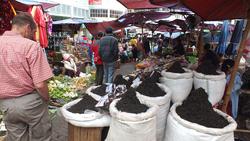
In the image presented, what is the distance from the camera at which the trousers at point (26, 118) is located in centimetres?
268

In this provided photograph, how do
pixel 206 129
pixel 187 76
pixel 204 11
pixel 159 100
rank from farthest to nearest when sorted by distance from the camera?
1. pixel 204 11
2. pixel 187 76
3. pixel 159 100
4. pixel 206 129

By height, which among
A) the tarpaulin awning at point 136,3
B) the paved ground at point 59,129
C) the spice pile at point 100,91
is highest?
the tarpaulin awning at point 136,3

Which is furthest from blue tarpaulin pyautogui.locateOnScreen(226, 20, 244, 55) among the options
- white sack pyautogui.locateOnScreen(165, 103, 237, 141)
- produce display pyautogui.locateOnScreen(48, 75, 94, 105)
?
white sack pyautogui.locateOnScreen(165, 103, 237, 141)

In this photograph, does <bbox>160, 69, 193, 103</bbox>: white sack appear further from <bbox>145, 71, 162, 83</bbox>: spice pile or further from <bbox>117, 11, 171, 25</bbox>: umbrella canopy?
<bbox>117, 11, 171, 25</bbox>: umbrella canopy

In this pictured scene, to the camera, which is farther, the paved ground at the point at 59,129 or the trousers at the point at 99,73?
the trousers at the point at 99,73

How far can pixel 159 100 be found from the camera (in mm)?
2729

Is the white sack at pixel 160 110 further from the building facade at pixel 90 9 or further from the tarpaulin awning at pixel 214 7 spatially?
the building facade at pixel 90 9

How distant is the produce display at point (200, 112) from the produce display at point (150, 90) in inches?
15.3

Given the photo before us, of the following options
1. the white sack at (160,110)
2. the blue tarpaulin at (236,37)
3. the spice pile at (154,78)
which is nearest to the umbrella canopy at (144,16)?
the blue tarpaulin at (236,37)

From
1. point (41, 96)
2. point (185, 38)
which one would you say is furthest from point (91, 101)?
point (185, 38)

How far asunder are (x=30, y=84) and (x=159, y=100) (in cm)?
148

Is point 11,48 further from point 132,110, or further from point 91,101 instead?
point 132,110

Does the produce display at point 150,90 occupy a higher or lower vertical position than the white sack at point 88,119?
higher

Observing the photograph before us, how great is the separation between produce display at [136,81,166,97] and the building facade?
75.0 ft
